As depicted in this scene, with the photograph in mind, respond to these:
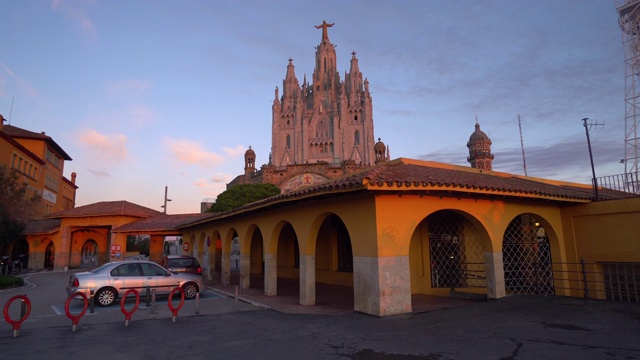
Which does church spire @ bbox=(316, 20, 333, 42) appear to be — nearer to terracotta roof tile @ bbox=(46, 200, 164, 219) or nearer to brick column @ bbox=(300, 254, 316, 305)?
terracotta roof tile @ bbox=(46, 200, 164, 219)

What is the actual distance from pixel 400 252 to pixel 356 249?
1.11 m

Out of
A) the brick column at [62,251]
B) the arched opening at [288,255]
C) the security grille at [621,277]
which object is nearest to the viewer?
the security grille at [621,277]

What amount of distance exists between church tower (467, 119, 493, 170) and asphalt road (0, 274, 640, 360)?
1777 inches

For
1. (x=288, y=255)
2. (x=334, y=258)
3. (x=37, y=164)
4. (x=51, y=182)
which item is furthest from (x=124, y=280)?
(x=51, y=182)

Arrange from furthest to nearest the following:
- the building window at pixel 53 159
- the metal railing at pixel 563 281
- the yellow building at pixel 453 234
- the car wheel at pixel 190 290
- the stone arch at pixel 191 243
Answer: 1. the building window at pixel 53 159
2. the stone arch at pixel 191 243
3. the car wheel at pixel 190 290
4. the metal railing at pixel 563 281
5. the yellow building at pixel 453 234

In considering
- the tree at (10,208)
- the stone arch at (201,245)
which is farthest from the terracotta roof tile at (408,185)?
the tree at (10,208)

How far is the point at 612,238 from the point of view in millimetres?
11906

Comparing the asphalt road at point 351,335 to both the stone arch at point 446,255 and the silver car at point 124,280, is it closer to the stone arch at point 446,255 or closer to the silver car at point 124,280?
the silver car at point 124,280

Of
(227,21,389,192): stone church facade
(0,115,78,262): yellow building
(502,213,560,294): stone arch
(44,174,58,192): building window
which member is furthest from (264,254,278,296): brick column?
(227,21,389,192): stone church facade

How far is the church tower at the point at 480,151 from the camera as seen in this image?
52250mm

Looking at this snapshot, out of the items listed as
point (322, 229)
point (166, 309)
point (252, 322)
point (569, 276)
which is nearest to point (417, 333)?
point (252, 322)

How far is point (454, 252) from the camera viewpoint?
1280 cm

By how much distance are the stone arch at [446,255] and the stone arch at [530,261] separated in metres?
1.06

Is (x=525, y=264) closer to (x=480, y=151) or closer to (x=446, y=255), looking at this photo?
(x=446, y=255)
